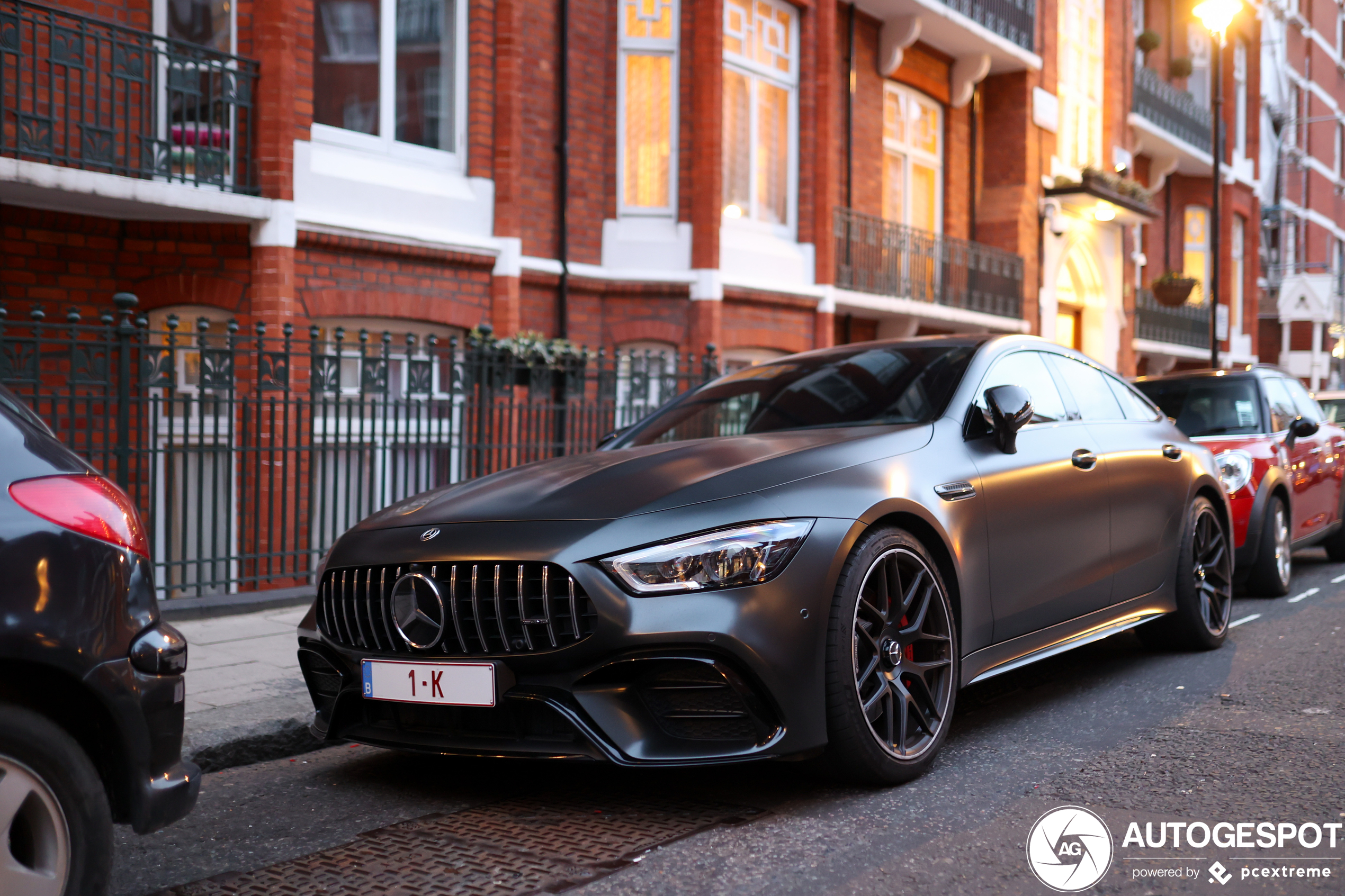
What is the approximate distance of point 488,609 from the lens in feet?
11.9

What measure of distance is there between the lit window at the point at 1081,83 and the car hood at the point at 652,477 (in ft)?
60.4

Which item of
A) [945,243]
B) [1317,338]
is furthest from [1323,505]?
[1317,338]

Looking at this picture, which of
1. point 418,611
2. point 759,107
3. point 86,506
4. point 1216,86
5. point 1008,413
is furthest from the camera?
point 1216,86

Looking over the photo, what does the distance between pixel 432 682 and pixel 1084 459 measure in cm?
295

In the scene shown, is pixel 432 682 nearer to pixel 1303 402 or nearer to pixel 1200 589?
pixel 1200 589

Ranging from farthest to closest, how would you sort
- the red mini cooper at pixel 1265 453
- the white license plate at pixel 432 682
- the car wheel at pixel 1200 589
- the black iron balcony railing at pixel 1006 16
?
the black iron balcony railing at pixel 1006 16
the red mini cooper at pixel 1265 453
the car wheel at pixel 1200 589
the white license plate at pixel 432 682

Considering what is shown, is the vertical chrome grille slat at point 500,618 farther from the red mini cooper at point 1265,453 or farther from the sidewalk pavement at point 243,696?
the red mini cooper at point 1265,453

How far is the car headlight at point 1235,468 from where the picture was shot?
7992 mm

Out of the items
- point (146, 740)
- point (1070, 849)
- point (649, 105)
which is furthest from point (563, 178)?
point (146, 740)

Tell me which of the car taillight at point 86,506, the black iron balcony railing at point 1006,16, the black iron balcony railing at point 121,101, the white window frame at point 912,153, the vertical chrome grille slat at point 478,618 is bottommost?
the vertical chrome grille slat at point 478,618

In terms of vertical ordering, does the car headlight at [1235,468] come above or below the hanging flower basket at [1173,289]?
below

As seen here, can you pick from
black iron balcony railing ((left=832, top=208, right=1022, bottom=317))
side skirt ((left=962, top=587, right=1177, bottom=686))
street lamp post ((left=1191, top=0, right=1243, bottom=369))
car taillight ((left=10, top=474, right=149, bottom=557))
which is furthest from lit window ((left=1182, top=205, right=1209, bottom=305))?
car taillight ((left=10, top=474, right=149, bottom=557))

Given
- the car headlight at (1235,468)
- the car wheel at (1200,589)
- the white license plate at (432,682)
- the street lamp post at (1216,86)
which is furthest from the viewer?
the street lamp post at (1216,86)

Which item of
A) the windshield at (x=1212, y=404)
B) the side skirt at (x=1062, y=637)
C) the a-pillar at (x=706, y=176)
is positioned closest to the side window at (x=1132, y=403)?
the side skirt at (x=1062, y=637)
